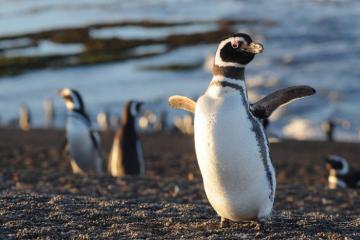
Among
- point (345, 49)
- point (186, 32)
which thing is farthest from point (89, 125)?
point (186, 32)

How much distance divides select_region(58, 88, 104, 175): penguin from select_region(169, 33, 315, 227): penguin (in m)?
7.71

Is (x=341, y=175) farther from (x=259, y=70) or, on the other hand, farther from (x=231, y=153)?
(x=259, y=70)

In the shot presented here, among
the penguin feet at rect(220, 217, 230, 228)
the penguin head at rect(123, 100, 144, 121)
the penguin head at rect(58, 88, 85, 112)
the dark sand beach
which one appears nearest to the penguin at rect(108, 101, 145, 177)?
the penguin head at rect(123, 100, 144, 121)

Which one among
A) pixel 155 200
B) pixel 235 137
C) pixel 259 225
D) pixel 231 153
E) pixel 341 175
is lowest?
pixel 341 175

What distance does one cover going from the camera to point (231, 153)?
5039 millimetres

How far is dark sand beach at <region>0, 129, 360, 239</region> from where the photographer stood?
5.30 meters

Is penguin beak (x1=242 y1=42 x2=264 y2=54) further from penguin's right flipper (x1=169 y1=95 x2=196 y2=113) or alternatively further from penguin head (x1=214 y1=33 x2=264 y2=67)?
penguin's right flipper (x1=169 y1=95 x2=196 y2=113)

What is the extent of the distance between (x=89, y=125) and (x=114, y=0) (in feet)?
234

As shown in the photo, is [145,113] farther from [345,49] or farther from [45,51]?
[45,51]

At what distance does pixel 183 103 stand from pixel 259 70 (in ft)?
97.4

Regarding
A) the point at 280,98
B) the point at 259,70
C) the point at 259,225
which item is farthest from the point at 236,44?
the point at 259,70

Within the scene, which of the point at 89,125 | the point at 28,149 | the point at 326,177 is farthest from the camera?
the point at 28,149

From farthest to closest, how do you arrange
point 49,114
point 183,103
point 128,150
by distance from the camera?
point 49,114 < point 128,150 < point 183,103

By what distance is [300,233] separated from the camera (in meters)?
5.30
